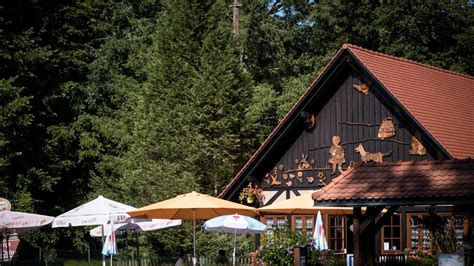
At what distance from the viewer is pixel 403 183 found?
17188 mm

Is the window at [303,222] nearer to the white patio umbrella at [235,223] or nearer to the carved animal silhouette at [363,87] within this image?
the carved animal silhouette at [363,87]

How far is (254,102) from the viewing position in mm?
39938

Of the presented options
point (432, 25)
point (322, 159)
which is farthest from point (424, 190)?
point (432, 25)

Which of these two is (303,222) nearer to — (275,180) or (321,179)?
(321,179)

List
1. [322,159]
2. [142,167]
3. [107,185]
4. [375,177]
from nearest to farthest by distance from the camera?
[375,177], [322,159], [142,167], [107,185]

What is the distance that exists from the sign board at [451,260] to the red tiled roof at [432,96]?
31.9 ft

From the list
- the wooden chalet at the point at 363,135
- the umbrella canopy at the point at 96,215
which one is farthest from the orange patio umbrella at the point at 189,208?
the wooden chalet at the point at 363,135

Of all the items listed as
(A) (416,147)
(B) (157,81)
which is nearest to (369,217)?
(A) (416,147)

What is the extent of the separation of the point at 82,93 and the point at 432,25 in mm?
16754

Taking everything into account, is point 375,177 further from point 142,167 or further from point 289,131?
point 142,167

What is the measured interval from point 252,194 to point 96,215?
21.9 ft

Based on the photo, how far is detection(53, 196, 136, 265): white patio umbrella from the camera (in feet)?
82.1

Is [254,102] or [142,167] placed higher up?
[254,102]

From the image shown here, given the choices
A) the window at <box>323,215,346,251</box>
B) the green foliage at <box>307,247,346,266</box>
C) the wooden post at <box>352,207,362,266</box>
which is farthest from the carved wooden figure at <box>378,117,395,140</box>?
the wooden post at <box>352,207,362,266</box>
